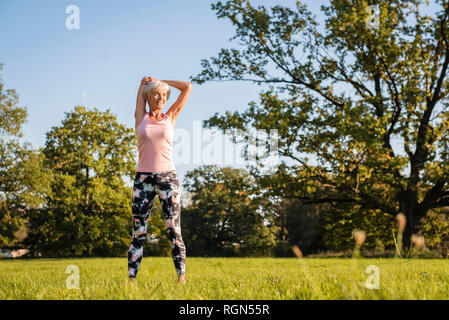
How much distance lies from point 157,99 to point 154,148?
0.58 meters

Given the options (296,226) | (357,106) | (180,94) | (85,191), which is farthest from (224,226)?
(180,94)

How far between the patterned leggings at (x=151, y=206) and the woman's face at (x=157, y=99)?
2.55 feet

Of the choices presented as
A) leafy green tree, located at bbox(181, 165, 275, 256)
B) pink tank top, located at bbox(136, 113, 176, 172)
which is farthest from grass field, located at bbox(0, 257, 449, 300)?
leafy green tree, located at bbox(181, 165, 275, 256)

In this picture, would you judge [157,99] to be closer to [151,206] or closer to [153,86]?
[153,86]

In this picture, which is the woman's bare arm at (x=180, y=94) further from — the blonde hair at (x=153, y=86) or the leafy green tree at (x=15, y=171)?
the leafy green tree at (x=15, y=171)

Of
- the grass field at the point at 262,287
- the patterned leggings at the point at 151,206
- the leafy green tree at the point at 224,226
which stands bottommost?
the leafy green tree at the point at 224,226

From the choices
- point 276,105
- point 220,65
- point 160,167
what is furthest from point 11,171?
point 160,167

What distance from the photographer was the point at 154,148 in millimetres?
4199

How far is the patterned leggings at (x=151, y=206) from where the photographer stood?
412cm

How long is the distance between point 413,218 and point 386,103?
5806 millimetres

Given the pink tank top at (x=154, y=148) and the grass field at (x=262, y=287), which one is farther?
the pink tank top at (x=154, y=148)

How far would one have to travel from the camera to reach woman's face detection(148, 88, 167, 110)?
434cm

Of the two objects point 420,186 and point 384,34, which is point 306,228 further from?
point 384,34

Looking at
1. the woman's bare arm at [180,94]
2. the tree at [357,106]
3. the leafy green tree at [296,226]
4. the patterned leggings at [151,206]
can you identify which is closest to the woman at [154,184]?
the patterned leggings at [151,206]
